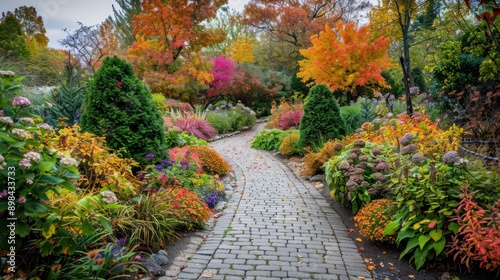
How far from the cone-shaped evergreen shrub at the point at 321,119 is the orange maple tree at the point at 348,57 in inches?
197

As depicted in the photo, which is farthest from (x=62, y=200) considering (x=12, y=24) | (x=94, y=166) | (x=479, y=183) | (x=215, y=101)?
(x=12, y=24)

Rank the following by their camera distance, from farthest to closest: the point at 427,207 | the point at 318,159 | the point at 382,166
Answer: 1. the point at 318,159
2. the point at 382,166
3. the point at 427,207

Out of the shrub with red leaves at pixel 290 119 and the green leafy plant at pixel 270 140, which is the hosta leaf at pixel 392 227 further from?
the shrub with red leaves at pixel 290 119

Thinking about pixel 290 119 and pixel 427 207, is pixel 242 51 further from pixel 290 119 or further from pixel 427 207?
pixel 427 207

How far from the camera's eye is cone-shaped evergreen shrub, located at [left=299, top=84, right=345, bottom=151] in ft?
29.4

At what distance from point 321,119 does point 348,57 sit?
5.73 meters

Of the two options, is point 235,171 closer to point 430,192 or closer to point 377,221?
point 377,221

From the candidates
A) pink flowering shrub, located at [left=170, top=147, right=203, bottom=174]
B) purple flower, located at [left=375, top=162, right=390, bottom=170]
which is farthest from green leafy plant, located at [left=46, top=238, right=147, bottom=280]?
purple flower, located at [left=375, top=162, right=390, bottom=170]

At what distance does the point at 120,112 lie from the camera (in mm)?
5602

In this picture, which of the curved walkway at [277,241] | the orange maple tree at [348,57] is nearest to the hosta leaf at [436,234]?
the curved walkway at [277,241]

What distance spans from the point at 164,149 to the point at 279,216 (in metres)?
2.30

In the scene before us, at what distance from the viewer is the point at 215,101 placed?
19.8 metres

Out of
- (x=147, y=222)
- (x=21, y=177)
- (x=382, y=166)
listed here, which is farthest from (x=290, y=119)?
(x=21, y=177)

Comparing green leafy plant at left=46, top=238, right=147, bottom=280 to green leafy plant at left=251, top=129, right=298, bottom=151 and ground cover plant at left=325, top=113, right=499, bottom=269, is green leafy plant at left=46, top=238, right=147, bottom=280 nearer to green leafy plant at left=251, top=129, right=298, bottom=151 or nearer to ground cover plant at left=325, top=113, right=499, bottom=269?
ground cover plant at left=325, top=113, right=499, bottom=269
